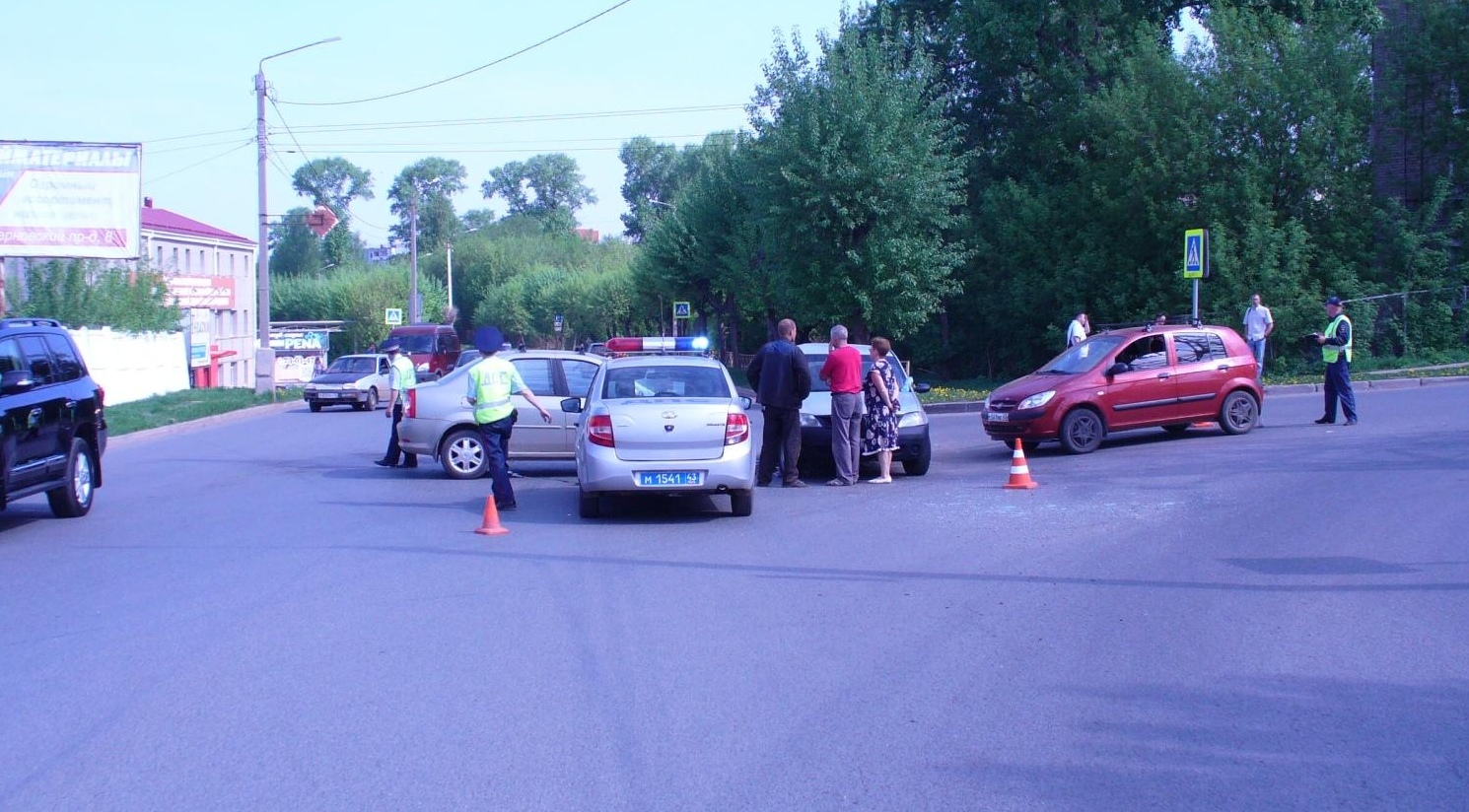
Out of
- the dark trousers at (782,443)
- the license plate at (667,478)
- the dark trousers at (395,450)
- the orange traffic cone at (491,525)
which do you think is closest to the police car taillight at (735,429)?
the license plate at (667,478)

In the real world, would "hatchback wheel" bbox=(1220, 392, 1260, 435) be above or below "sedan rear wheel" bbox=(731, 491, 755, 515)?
above

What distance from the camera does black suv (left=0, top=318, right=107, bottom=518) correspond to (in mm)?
11562

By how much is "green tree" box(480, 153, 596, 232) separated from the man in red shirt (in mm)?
119049

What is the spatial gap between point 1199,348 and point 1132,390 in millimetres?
1405

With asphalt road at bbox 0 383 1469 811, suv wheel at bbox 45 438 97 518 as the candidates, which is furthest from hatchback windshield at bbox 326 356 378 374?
asphalt road at bbox 0 383 1469 811

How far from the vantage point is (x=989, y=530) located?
1123 cm

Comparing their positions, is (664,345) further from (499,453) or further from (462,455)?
(499,453)

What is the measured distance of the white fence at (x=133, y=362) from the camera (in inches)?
1446

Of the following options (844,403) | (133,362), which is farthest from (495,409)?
(133,362)

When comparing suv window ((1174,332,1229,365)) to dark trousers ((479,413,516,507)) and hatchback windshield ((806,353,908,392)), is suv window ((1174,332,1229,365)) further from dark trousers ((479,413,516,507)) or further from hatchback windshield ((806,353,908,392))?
dark trousers ((479,413,516,507))

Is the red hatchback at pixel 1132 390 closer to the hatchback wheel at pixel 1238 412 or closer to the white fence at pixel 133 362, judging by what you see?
the hatchback wheel at pixel 1238 412

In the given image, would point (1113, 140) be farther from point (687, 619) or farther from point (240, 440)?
point (687, 619)

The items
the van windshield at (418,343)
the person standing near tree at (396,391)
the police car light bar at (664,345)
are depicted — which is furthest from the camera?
the van windshield at (418,343)

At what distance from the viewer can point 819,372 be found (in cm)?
1586
